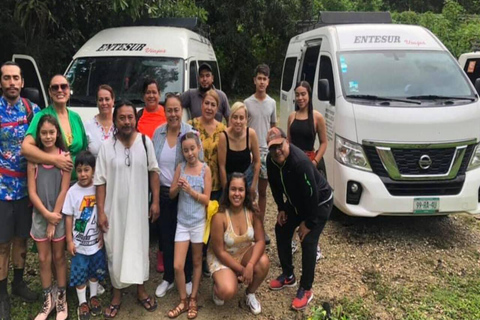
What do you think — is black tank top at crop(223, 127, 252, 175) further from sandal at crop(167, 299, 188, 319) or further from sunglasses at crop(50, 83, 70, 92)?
sunglasses at crop(50, 83, 70, 92)

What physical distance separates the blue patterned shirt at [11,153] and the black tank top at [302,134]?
7.99ft

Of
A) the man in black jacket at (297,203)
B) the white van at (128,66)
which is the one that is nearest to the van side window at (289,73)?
the white van at (128,66)

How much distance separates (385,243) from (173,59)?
11.5ft

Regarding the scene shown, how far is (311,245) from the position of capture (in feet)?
11.5

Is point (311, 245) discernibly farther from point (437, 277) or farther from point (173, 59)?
point (173, 59)

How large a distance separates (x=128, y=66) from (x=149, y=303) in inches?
130

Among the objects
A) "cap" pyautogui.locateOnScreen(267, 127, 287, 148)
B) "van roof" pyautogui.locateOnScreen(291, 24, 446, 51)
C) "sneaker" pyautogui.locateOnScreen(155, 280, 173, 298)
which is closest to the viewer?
"cap" pyautogui.locateOnScreen(267, 127, 287, 148)

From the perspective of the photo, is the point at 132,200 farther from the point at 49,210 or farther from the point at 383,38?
the point at 383,38

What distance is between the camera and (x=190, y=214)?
3480 mm

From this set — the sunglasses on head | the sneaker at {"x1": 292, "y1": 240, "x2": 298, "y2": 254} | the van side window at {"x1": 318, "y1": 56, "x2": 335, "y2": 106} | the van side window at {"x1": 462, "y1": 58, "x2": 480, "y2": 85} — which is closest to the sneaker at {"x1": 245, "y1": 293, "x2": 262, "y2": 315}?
the sneaker at {"x1": 292, "y1": 240, "x2": 298, "y2": 254}

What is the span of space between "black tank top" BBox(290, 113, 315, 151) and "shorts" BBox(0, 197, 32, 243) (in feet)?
8.16

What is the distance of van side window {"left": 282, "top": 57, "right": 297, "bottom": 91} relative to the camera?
749 centimetres

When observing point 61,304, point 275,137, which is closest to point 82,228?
point 61,304

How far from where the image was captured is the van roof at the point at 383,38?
5.23m
